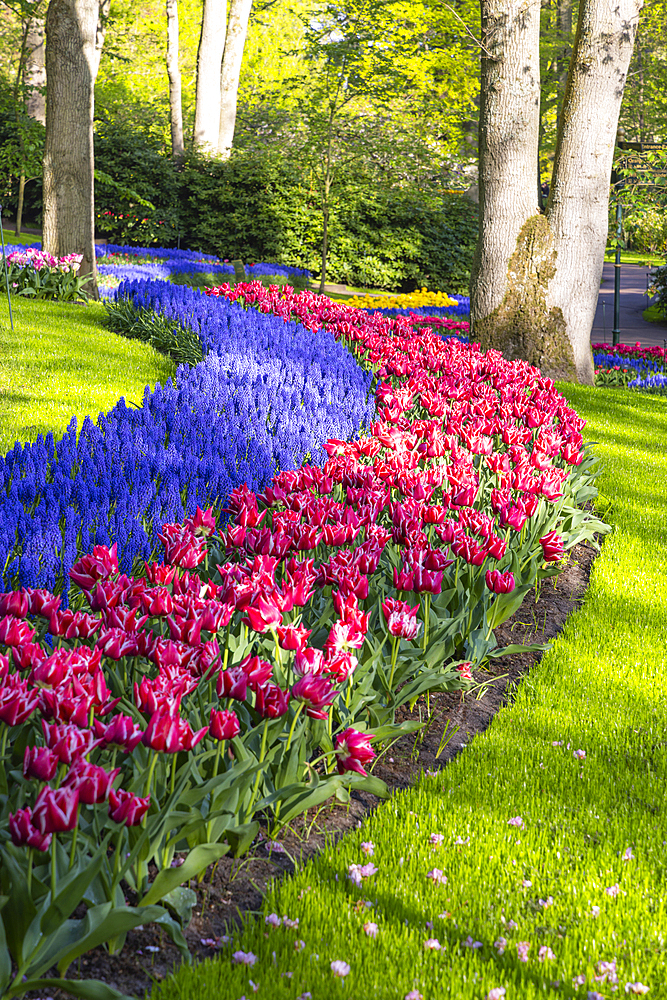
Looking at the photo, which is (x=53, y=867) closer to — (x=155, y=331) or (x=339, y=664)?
(x=339, y=664)

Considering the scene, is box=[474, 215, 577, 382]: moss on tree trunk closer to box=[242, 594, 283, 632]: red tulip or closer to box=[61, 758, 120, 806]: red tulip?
box=[242, 594, 283, 632]: red tulip

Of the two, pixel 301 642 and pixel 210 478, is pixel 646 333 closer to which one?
pixel 210 478

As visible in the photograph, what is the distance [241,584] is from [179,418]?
2637mm

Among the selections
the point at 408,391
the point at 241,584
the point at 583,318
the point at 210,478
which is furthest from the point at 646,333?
the point at 241,584

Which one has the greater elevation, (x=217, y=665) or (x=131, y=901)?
(x=217, y=665)

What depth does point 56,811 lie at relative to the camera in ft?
5.03

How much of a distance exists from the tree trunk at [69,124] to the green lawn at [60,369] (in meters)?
1.38

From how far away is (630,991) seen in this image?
183 cm

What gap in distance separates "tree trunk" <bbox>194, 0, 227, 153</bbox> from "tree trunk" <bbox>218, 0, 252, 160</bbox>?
37.9 inches

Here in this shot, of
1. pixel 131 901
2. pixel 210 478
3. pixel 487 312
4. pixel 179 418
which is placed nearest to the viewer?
pixel 131 901

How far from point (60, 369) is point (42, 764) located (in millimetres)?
6138

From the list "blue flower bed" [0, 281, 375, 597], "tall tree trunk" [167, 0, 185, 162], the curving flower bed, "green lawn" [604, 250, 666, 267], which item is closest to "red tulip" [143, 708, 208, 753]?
the curving flower bed

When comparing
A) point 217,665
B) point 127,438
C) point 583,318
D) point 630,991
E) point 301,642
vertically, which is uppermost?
point 583,318

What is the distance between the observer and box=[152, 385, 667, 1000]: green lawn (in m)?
1.83
